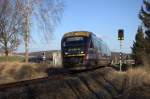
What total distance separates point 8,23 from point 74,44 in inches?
550

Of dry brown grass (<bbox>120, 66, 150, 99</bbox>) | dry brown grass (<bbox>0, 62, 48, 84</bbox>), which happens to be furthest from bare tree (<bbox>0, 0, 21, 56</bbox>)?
dry brown grass (<bbox>120, 66, 150, 99</bbox>)

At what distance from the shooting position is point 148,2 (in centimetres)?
6209

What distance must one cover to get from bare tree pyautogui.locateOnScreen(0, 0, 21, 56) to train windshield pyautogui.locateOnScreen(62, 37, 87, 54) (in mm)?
12665

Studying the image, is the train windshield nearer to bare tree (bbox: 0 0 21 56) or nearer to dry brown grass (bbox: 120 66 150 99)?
dry brown grass (bbox: 120 66 150 99)

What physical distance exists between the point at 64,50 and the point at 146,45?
27.4 m

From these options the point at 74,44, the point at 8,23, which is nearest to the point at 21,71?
the point at 74,44

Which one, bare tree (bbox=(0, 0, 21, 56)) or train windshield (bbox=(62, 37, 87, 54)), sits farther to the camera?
bare tree (bbox=(0, 0, 21, 56))

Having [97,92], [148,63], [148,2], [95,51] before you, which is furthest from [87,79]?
[148,2]

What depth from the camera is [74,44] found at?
3170cm

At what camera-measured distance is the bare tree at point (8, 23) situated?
1694 inches

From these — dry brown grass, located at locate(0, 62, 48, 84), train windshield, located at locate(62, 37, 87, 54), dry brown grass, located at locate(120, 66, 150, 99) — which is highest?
train windshield, located at locate(62, 37, 87, 54)

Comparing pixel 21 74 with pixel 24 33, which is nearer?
pixel 21 74

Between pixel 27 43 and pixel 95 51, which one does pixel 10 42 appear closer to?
pixel 27 43

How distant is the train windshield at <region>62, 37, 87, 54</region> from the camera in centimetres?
3128
